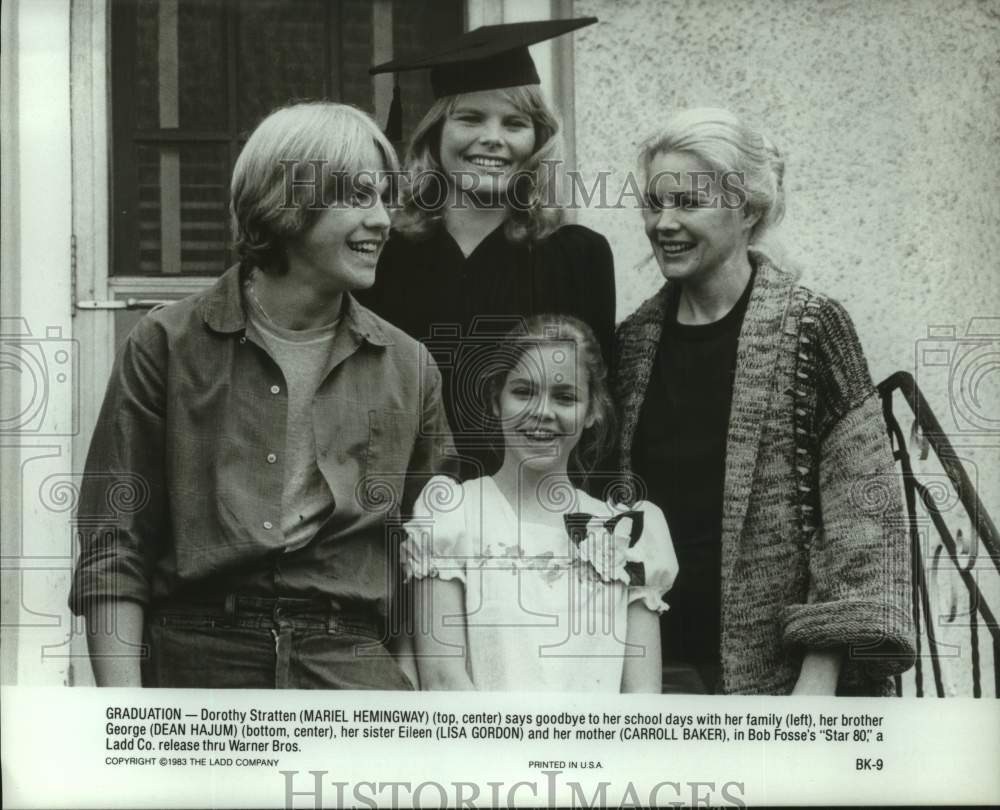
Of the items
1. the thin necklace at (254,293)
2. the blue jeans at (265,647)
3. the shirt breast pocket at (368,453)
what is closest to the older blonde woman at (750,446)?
the shirt breast pocket at (368,453)

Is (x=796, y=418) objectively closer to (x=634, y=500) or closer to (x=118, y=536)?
(x=634, y=500)

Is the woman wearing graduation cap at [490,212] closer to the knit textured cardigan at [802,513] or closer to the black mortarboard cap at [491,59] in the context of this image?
the black mortarboard cap at [491,59]

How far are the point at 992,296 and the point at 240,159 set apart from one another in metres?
2.69

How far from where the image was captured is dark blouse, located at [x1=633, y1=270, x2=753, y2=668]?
21.3 feet

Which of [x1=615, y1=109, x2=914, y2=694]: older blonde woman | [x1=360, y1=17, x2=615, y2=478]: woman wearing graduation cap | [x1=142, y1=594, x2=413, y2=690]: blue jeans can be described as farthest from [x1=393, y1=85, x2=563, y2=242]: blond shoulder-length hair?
[x1=142, y1=594, x2=413, y2=690]: blue jeans

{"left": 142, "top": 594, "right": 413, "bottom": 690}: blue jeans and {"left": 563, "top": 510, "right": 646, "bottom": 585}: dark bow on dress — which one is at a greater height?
{"left": 563, "top": 510, "right": 646, "bottom": 585}: dark bow on dress

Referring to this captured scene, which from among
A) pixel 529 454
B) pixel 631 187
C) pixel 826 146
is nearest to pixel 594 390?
pixel 529 454

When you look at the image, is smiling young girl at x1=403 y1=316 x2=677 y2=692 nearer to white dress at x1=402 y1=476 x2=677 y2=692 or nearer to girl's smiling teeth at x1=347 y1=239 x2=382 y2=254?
white dress at x1=402 y1=476 x2=677 y2=692

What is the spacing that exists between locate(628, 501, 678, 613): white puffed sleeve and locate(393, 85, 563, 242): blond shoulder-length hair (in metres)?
1.06

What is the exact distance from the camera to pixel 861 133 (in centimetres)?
670

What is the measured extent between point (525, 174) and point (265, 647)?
1864 millimetres

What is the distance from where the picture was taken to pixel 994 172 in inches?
265

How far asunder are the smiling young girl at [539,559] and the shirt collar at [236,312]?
451 millimetres

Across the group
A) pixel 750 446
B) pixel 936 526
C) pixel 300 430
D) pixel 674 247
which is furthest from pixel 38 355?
pixel 936 526
